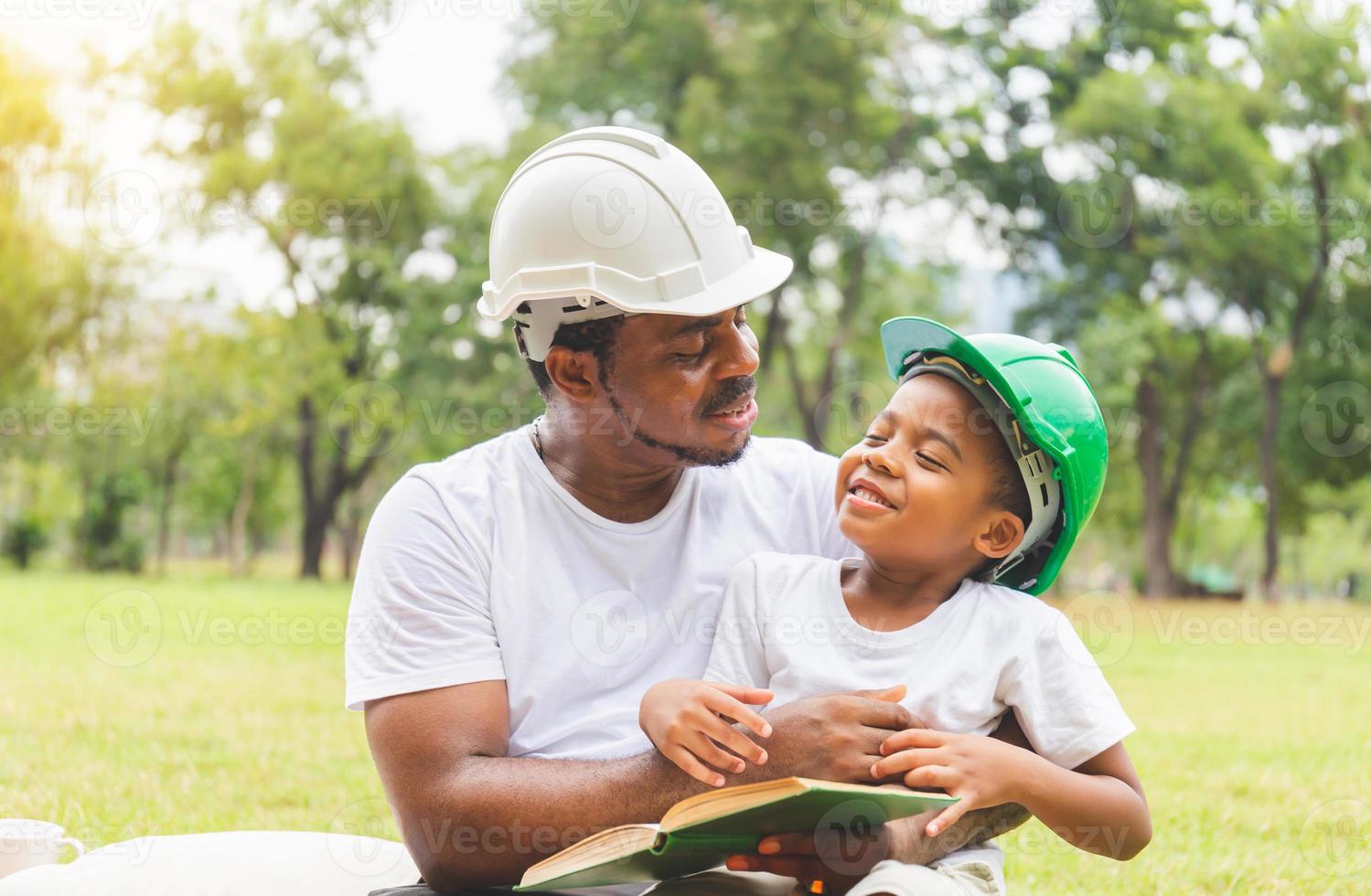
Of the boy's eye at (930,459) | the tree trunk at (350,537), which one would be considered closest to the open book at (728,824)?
the boy's eye at (930,459)

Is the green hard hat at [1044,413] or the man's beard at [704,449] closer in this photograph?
the green hard hat at [1044,413]

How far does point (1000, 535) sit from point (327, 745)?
567 cm

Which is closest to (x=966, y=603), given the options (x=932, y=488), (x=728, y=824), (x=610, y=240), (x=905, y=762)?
(x=932, y=488)

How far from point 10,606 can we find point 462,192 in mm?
16335

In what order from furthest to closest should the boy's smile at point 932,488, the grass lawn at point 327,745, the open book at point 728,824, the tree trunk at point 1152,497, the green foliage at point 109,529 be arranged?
the green foliage at point 109,529 → the tree trunk at point 1152,497 → the grass lawn at point 327,745 → the boy's smile at point 932,488 → the open book at point 728,824

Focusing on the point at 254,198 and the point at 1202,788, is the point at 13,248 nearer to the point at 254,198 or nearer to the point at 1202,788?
the point at 254,198

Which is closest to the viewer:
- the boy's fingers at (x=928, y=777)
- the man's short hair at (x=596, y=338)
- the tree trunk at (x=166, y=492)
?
the boy's fingers at (x=928, y=777)

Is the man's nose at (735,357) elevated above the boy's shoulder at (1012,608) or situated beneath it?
elevated above

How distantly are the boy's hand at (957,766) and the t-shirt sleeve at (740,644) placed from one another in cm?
45

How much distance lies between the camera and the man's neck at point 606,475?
10.0 ft

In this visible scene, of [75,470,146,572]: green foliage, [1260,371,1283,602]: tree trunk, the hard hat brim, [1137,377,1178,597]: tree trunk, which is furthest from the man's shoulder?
[75,470,146,572]: green foliage

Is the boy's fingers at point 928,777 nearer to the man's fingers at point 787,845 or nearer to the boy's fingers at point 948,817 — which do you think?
the boy's fingers at point 948,817

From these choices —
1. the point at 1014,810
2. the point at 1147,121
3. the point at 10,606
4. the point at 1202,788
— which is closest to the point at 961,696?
the point at 1014,810

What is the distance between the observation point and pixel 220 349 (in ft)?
98.3
